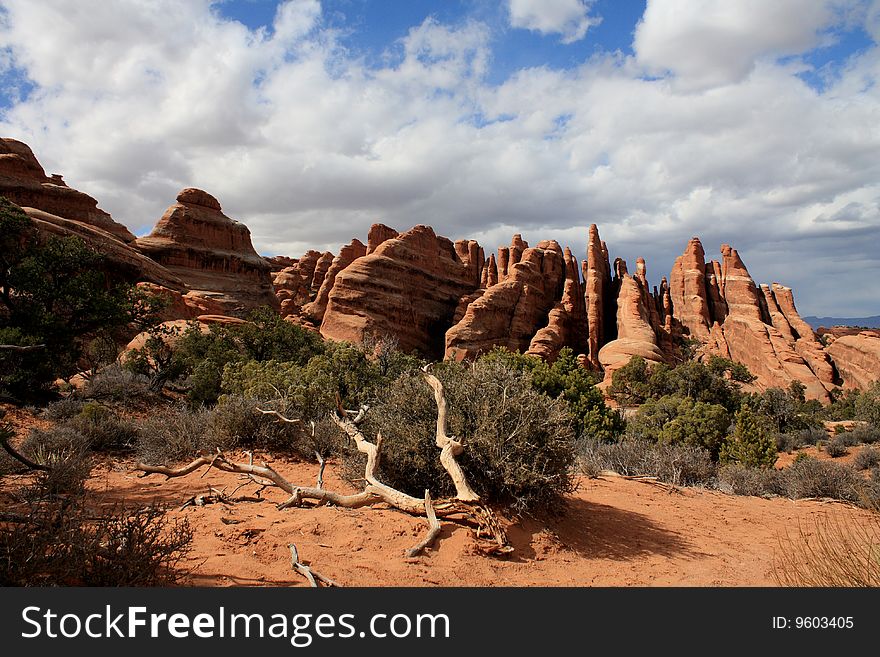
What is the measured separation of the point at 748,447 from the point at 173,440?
689 inches

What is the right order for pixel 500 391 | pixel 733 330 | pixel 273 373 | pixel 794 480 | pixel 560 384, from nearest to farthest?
pixel 500 391 → pixel 794 480 → pixel 273 373 → pixel 560 384 → pixel 733 330

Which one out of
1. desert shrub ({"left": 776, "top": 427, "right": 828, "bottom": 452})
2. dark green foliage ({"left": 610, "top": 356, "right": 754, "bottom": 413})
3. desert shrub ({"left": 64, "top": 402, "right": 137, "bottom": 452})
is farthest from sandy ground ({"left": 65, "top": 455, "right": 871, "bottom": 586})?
dark green foliage ({"left": 610, "top": 356, "right": 754, "bottom": 413})

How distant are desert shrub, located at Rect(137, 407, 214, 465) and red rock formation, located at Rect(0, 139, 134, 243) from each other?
1516 inches

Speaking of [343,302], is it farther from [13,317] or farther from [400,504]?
[400,504]

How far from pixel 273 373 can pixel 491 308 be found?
3819 centimetres

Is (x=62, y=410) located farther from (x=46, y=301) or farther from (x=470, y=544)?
(x=470, y=544)

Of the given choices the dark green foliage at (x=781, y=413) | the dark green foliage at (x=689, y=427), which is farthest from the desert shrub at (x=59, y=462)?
the dark green foliage at (x=781, y=413)

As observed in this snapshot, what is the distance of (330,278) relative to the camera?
6184 cm

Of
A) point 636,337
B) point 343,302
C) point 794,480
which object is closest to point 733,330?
point 636,337

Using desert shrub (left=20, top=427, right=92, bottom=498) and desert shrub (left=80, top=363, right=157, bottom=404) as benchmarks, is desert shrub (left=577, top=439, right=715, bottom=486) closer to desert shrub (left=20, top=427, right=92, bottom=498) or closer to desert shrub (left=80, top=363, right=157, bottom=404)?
desert shrub (left=20, top=427, right=92, bottom=498)

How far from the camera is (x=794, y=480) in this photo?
11055mm
